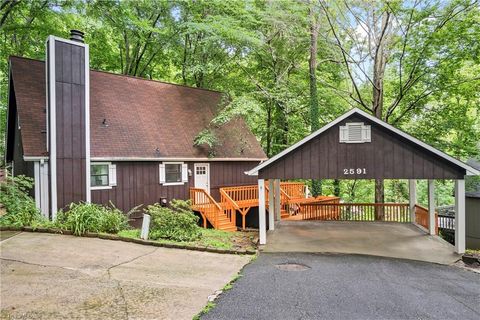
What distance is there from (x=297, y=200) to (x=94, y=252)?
32.0 feet

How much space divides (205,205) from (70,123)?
5818 millimetres

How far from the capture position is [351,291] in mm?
5270

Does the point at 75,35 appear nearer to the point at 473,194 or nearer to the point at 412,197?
the point at 412,197

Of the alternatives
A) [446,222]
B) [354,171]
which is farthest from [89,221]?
[446,222]

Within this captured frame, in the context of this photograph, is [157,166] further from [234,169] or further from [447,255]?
[447,255]

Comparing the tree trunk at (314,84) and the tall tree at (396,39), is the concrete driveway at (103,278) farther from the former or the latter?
the tree trunk at (314,84)

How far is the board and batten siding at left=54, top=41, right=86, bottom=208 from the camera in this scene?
963 cm

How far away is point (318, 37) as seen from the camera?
17.1 metres

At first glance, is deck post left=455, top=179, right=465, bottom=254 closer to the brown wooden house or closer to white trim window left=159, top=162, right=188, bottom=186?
the brown wooden house

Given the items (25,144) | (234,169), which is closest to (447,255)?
(234,169)

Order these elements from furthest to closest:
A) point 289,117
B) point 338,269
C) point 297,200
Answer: point 289,117 → point 297,200 → point 338,269

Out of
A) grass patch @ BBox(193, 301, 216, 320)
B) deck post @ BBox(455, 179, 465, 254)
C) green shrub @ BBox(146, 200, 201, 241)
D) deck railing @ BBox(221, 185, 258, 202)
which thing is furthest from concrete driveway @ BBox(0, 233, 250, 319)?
deck railing @ BBox(221, 185, 258, 202)

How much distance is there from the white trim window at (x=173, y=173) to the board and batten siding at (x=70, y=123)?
129 inches

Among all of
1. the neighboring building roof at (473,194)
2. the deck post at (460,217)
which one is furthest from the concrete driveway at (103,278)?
the neighboring building roof at (473,194)
